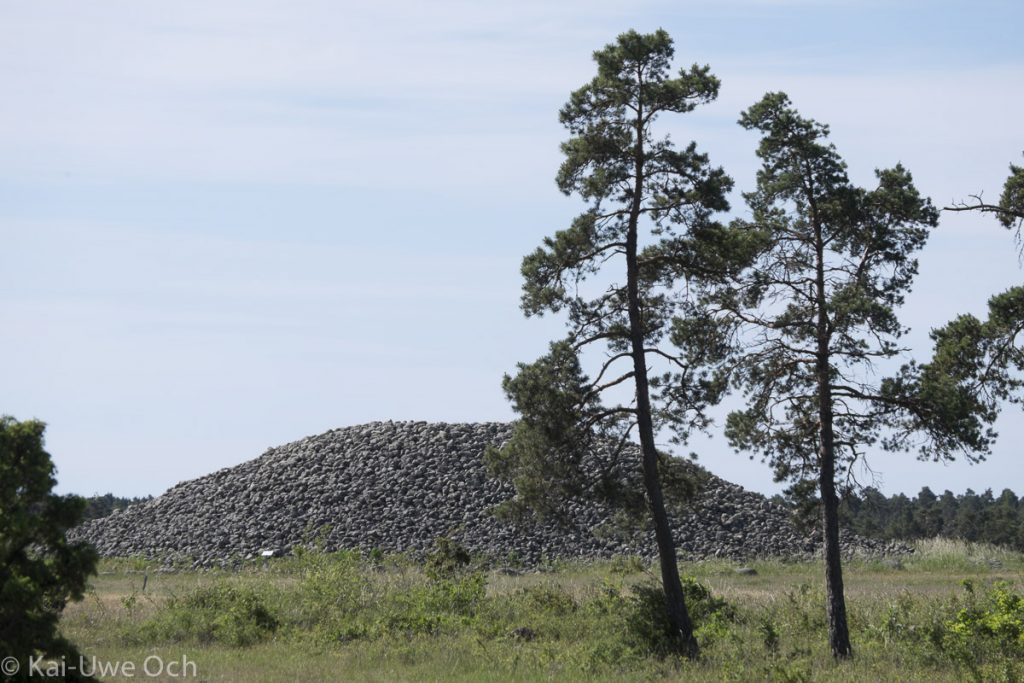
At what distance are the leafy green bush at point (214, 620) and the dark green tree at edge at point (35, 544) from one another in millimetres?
11058

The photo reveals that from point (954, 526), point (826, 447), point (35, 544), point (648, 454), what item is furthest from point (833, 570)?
point (954, 526)

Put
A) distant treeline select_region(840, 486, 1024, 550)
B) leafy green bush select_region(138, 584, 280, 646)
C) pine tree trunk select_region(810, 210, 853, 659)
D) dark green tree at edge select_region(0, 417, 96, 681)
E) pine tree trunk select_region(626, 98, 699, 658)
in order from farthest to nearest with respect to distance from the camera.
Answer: distant treeline select_region(840, 486, 1024, 550) → leafy green bush select_region(138, 584, 280, 646) → pine tree trunk select_region(810, 210, 853, 659) → pine tree trunk select_region(626, 98, 699, 658) → dark green tree at edge select_region(0, 417, 96, 681)

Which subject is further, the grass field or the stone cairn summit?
the stone cairn summit

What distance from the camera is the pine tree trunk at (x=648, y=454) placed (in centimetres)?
2075

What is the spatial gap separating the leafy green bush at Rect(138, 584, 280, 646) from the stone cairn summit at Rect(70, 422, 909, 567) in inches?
379

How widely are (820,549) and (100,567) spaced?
82.2 ft

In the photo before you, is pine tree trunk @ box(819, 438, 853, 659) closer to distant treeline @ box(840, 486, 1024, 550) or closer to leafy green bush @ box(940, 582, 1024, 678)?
leafy green bush @ box(940, 582, 1024, 678)

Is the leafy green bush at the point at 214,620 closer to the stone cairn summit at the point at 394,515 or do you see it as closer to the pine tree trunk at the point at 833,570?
the stone cairn summit at the point at 394,515

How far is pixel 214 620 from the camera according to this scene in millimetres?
23828

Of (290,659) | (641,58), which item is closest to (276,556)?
(290,659)

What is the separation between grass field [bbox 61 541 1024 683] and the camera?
767 inches

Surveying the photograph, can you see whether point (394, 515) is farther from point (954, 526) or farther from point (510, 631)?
point (954, 526)

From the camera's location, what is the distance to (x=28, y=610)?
38.3ft

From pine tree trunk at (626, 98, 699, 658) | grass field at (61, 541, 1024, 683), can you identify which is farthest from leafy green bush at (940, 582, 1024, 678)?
pine tree trunk at (626, 98, 699, 658)
